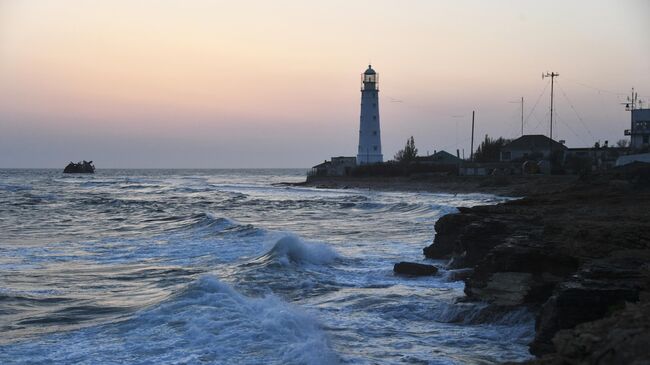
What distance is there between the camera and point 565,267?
31.7 feet

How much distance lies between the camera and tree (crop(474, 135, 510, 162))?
81.8 metres

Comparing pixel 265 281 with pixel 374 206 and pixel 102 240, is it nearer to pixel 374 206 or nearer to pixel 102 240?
pixel 102 240

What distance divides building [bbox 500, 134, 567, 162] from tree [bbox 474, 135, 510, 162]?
27.2 ft

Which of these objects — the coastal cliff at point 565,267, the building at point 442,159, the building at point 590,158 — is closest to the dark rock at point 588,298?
the coastal cliff at point 565,267

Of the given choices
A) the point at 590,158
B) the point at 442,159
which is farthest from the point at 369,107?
the point at 590,158

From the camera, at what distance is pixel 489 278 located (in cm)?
1033

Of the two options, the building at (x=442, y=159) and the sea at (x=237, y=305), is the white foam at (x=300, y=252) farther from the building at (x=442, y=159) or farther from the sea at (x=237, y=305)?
the building at (x=442, y=159)

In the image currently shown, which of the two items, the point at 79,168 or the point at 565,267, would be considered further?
the point at 79,168

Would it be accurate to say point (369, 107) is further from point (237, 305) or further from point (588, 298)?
point (588, 298)

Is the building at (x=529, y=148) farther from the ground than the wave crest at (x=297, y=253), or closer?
farther from the ground

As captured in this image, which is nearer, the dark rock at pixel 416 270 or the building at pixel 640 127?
the dark rock at pixel 416 270

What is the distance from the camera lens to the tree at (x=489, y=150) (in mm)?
81787

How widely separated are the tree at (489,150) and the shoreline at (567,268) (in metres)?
63.3

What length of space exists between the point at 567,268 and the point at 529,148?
62991 mm
